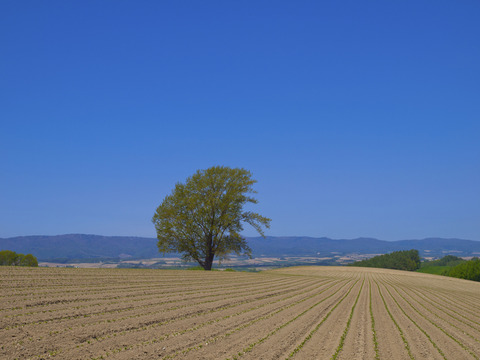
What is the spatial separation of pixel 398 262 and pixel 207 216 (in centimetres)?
14747

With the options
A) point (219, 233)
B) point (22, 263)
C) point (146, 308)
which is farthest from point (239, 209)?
point (22, 263)

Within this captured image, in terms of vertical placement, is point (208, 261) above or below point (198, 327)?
above

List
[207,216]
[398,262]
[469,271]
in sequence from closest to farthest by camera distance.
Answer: [207,216] < [469,271] < [398,262]

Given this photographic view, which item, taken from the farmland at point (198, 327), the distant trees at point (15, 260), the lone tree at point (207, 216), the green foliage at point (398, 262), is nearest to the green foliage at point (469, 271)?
the green foliage at point (398, 262)

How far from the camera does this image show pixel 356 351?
41.3ft

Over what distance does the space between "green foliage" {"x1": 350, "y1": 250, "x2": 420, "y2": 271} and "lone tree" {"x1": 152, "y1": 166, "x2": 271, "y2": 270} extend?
427ft

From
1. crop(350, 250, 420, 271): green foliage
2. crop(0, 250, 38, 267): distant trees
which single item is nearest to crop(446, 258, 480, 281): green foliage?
crop(350, 250, 420, 271): green foliage

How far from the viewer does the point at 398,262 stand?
6777 inches

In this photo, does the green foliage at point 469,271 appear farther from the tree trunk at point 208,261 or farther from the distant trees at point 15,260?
the distant trees at point 15,260

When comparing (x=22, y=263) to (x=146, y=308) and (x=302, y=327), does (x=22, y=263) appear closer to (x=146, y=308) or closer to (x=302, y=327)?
(x=146, y=308)

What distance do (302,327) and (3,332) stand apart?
10.5 m

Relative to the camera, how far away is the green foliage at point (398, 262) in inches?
6698

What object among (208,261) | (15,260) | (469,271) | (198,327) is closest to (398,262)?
(469,271)

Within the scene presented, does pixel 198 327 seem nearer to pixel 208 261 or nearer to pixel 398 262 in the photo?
pixel 208 261
